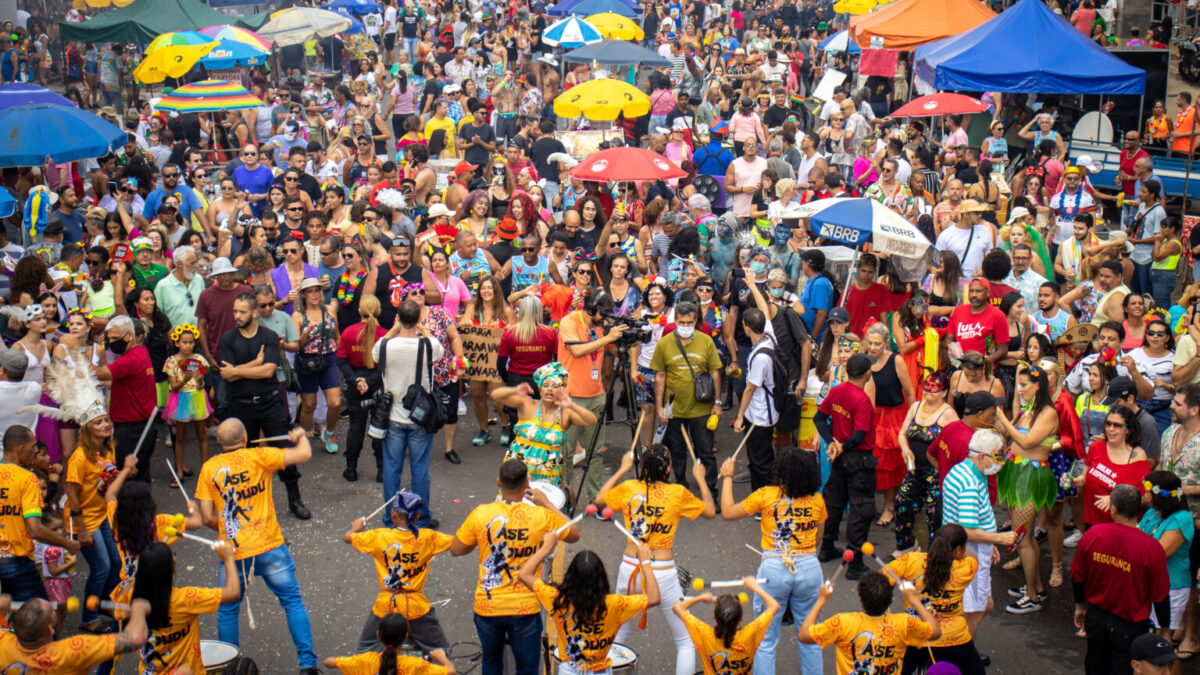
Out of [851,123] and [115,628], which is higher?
[851,123]

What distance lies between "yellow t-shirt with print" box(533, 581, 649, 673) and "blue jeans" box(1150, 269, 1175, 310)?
826 cm

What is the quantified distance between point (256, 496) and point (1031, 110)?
14226 mm

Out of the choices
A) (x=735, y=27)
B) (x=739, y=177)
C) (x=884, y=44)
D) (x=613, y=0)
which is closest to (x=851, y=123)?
(x=884, y=44)

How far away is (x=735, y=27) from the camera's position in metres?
28.0

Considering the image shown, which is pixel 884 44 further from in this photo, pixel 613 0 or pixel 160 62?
pixel 160 62

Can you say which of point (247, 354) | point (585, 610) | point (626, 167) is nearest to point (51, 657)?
point (585, 610)

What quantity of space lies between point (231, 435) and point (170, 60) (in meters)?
12.4

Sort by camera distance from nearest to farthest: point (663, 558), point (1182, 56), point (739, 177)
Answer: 1. point (663, 558)
2. point (739, 177)
3. point (1182, 56)

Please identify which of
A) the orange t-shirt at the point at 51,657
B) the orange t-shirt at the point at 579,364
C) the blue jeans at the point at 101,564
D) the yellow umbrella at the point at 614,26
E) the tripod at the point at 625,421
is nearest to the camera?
the orange t-shirt at the point at 51,657

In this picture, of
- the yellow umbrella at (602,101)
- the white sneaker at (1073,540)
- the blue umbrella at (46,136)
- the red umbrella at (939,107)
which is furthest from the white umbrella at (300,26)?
the white sneaker at (1073,540)

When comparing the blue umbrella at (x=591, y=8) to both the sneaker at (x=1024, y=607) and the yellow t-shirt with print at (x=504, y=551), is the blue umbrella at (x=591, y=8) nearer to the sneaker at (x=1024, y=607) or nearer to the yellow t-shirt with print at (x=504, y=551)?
the sneaker at (x=1024, y=607)

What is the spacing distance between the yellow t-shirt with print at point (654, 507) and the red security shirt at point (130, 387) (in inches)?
154

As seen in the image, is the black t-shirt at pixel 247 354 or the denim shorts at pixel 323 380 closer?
the black t-shirt at pixel 247 354

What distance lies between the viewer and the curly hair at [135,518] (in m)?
6.07
